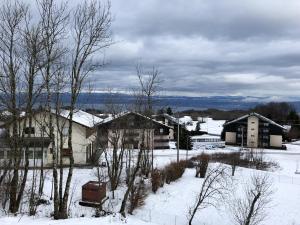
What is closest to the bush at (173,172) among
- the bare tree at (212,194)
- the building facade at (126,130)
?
the building facade at (126,130)

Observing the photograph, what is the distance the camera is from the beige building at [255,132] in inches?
3179

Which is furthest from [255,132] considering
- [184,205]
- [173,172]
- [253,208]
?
[253,208]

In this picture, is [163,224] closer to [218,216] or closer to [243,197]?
[218,216]

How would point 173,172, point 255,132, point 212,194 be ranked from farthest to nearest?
1. point 255,132
2. point 173,172
3. point 212,194

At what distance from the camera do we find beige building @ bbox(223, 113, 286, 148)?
80.8m

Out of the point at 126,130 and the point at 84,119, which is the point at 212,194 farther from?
the point at 84,119

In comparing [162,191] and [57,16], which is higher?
[57,16]

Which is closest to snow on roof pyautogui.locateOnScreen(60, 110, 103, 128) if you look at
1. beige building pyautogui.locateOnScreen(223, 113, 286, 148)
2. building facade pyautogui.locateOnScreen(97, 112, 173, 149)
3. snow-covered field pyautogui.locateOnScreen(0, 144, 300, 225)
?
building facade pyautogui.locateOnScreen(97, 112, 173, 149)

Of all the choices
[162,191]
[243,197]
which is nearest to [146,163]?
[162,191]

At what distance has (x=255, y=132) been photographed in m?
82.8

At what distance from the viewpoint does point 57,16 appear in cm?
1988

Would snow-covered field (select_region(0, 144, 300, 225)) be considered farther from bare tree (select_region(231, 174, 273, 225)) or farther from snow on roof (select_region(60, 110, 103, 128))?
snow on roof (select_region(60, 110, 103, 128))

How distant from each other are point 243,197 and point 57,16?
22.1m

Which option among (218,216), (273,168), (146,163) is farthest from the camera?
(273,168)
